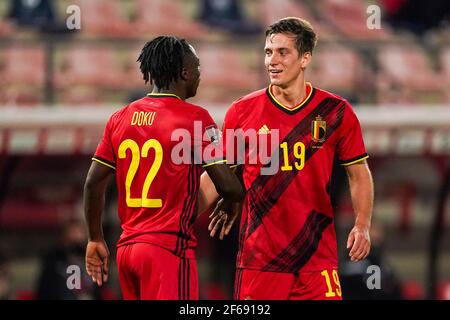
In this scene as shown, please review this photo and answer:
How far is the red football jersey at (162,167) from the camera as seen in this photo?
16.7 ft

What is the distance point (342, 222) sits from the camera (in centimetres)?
1110

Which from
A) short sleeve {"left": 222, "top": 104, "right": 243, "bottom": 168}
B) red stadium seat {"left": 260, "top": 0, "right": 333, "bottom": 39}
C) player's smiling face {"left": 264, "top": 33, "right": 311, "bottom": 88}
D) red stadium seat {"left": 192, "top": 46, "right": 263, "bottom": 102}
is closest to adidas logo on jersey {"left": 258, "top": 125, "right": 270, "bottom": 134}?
short sleeve {"left": 222, "top": 104, "right": 243, "bottom": 168}

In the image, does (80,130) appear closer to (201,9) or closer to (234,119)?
(201,9)

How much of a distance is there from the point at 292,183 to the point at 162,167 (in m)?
0.74

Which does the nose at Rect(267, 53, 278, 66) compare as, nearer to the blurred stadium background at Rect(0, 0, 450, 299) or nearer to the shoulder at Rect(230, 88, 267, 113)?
the shoulder at Rect(230, 88, 267, 113)

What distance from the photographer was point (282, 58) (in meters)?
5.54

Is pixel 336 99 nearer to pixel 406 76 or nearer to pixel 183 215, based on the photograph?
pixel 183 215

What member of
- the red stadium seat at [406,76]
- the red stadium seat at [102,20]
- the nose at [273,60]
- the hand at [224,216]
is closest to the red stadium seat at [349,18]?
the red stadium seat at [406,76]

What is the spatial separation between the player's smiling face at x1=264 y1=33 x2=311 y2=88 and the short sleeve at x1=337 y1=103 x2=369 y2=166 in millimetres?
348

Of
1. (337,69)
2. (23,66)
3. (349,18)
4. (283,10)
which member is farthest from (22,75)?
(349,18)

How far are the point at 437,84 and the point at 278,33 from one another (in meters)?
6.24

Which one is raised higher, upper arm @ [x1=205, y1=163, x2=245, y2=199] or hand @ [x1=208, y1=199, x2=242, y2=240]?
upper arm @ [x1=205, y1=163, x2=245, y2=199]

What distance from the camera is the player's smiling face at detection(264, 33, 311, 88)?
18.2 ft

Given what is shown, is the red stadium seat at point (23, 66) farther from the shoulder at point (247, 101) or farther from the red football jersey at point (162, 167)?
the red football jersey at point (162, 167)
